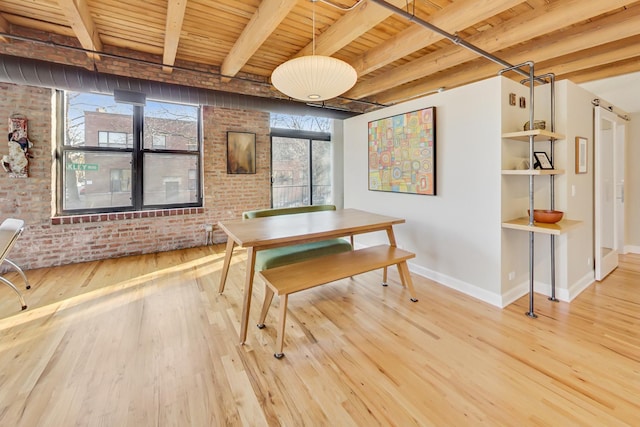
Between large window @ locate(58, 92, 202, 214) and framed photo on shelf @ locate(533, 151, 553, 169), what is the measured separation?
187 inches

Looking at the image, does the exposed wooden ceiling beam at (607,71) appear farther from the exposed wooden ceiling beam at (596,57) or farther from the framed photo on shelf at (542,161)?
the framed photo on shelf at (542,161)

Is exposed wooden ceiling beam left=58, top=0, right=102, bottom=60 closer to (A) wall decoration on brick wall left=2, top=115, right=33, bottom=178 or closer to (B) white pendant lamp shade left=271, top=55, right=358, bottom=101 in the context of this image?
(A) wall decoration on brick wall left=2, top=115, right=33, bottom=178

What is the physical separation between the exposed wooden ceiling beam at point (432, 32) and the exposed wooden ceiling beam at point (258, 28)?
1.50 meters

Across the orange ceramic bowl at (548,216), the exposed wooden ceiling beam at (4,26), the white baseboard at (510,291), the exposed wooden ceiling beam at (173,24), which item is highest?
the exposed wooden ceiling beam at (4,26)

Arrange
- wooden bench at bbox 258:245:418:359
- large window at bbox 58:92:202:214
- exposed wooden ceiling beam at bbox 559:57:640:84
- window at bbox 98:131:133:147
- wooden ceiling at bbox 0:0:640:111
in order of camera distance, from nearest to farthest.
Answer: wooden bench at bbox 258:245:418:359 → wooden ceiling at bbox 0:0:640:111 → exposed wooden ceiling beam at bbox 559:57:640:84 → large window at bbox 58:92:202:214 → window at bbox 98:131:133:147

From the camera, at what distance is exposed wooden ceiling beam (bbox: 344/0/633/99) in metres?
2.53

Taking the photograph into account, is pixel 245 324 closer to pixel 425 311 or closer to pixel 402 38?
pixel 425 311

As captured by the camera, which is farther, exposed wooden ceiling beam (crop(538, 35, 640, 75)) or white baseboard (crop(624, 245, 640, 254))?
white baseboard (crop(624, 245, 640, 254))

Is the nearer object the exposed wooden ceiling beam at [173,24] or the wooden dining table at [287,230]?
the wooden dining table at [287,230]

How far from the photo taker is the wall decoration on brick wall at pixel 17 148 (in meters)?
3.54

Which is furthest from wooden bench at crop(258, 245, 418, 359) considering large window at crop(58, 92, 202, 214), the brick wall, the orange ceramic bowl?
large window at crop(58, 92, 202, 214)

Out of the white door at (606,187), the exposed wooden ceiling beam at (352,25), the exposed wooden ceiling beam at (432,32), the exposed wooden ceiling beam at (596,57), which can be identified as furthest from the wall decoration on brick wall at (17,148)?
the exposed wooden ceiling beam at (596,57)

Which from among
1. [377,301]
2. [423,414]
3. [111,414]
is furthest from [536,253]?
[111,414]

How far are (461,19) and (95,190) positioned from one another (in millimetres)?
5151
